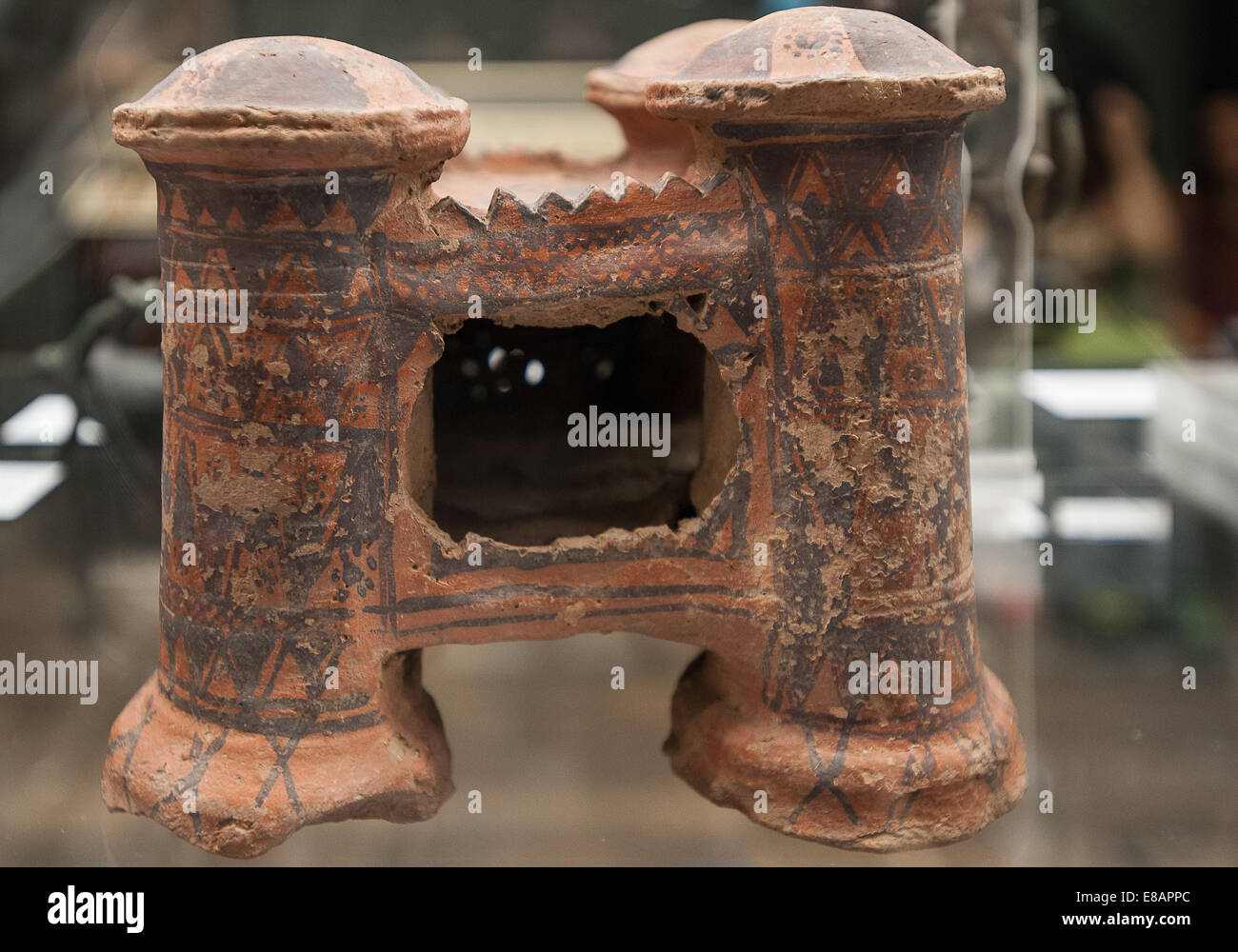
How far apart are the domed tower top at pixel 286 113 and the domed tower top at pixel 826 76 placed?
18.1 inches

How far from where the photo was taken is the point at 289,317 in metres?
2.38

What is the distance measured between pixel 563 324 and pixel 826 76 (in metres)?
0.67

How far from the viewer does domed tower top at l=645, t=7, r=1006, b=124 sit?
7.85 ft

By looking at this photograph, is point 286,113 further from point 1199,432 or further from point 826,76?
point 1199,432

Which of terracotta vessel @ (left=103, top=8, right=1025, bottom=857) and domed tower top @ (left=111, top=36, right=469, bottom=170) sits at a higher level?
domed tower top @ (left=111, top=36, right=469, bottom=170)

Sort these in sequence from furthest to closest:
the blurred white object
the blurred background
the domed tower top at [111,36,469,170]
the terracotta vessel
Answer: the blurred white object < the blurred background < the terracotta vessel < the domed tower top at [111,36,469,170]

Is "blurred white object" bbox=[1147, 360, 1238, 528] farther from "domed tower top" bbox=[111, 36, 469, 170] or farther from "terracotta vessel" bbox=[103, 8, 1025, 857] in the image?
"domed tower top" bbox=[111, 36, 469, 170]

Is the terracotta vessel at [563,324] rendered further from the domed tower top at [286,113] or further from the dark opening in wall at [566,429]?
the dark opening in wall at [566,429]

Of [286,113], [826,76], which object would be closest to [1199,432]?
[826,76]

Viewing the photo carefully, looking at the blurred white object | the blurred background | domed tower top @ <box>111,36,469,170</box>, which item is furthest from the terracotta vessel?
the blurred white object

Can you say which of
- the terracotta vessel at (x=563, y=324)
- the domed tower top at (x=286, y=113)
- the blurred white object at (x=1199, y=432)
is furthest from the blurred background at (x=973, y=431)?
the domed tower top at (x=286, y=113)

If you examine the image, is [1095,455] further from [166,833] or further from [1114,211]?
[166,833]

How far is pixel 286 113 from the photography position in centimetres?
224

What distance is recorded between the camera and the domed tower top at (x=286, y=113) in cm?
225
